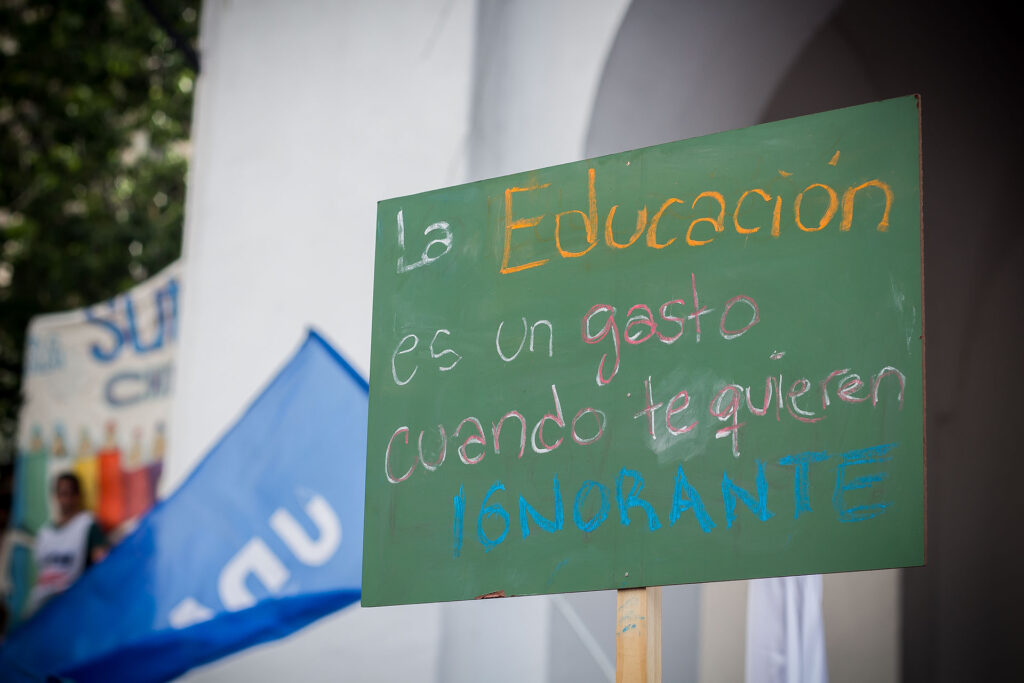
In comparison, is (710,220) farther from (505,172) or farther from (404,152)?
(404,152)

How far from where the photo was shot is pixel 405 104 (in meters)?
5.70

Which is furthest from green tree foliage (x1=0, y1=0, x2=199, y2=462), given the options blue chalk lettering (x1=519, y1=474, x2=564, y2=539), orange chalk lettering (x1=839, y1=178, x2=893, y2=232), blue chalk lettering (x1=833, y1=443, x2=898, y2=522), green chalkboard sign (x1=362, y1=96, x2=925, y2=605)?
blue chalk lettering (x1=833, y1=443, x2=898, y2=522)

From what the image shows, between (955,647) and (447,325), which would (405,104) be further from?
(955,647)

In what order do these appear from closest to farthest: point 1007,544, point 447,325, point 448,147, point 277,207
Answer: point 447,325, point 1007,544, point 448,147, point 277,207

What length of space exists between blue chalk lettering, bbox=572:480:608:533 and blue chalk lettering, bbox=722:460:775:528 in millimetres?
289

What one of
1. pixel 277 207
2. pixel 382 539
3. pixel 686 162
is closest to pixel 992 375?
pixel 686 162

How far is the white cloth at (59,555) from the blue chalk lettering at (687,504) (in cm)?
543

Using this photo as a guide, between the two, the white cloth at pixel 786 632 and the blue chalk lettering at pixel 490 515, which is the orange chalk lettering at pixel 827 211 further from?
the white cloth at pixel 786 632

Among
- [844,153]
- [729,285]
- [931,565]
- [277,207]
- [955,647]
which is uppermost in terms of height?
[277,207]

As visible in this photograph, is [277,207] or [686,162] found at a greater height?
[277,207]

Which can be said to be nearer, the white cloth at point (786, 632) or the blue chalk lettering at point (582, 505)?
the blue chalk lettering at point (582, 505)

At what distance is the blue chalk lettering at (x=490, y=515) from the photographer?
2826 millimetres

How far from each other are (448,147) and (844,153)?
10.1 ft

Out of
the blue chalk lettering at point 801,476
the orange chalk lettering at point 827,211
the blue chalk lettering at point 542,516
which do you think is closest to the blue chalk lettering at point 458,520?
the blue chalk lettering at point 542,516
